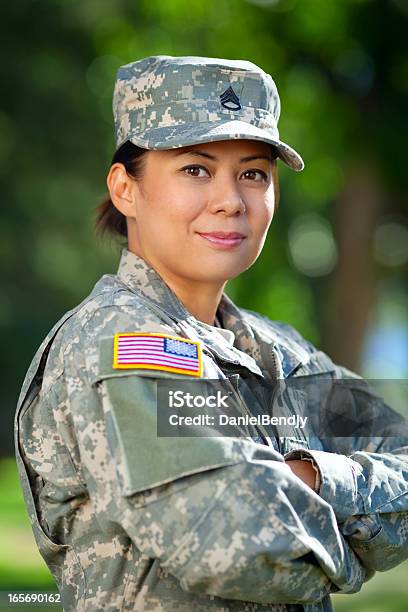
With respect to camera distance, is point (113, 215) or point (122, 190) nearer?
point (122, 190)

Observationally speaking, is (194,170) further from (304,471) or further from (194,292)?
(304,471)

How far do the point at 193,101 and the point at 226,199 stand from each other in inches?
10.1

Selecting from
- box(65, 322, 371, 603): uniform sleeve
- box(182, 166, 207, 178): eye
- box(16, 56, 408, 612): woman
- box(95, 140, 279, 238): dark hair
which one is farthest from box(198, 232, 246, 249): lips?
box(65, 322, 371, 603): uniform sleeve

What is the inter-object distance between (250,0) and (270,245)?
12.9ft

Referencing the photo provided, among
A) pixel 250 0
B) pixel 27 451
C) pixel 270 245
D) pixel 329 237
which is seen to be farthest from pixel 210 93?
pixel 329 237

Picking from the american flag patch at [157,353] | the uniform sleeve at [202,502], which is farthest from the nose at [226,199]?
the uniform sleeve at [202,502]

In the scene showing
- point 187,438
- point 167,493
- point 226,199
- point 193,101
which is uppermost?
point 193,101

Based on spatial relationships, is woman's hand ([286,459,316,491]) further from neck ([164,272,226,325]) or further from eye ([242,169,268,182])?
eye ([242,169,268,182])

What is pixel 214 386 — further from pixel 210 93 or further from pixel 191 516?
pixel 210 93

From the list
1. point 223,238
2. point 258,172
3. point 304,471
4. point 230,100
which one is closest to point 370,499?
point 304,471

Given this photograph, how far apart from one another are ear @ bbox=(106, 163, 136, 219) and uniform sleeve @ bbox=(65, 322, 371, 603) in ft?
2.07

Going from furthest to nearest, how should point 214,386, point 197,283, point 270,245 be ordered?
point 270,245
point 197,283
point 214,386

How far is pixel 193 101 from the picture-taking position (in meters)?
Result: 2.53

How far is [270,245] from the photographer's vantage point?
14.9 meters
